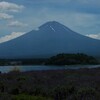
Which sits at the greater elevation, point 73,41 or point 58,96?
point 73,41

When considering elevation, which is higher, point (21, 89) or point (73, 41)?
point (73, 41)

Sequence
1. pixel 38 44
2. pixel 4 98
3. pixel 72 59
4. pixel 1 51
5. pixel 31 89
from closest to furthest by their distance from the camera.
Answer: pixel 4 98 < pixel 31 89 < pixel 72 59 < pixel 1 51 < pixel 38 44

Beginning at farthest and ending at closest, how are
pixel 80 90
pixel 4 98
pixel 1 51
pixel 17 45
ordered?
pixel 17 45, pixel 1 51, pixel 80 90, pixel 4 98

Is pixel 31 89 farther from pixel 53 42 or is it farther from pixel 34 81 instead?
pixel 53 42

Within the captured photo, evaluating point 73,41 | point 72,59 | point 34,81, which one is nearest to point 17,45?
point 73,41

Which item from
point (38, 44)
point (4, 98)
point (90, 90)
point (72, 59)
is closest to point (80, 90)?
point (90, 90)

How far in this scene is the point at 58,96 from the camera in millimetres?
13766

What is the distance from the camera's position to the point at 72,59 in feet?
273

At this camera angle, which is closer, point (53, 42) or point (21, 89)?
point (21, 89)

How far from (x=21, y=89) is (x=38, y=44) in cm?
17552

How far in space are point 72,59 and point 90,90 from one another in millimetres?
69890

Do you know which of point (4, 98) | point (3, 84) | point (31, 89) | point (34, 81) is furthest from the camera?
point (34, 81)

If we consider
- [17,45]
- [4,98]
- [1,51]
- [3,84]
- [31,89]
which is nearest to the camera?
[4,98]

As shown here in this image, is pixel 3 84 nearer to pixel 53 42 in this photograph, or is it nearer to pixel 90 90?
pixel 90 90
